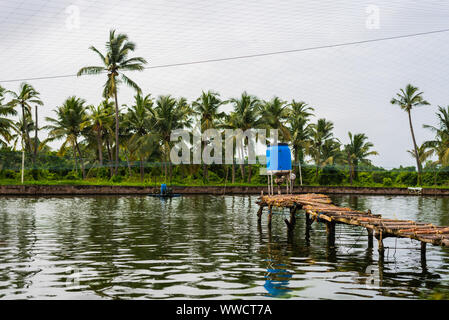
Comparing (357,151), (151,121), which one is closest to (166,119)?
(151,121)

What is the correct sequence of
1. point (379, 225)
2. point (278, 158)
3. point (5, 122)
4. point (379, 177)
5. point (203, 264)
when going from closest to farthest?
point (203, 264) → point (379, 225) → point (278, 158) → point (5, 122) → point (379, 177)

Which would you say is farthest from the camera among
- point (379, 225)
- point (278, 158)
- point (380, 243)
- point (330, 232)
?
point (278, 158)

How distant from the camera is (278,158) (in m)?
23.6

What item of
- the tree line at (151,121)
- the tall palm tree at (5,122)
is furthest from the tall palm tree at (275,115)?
the tall palm tree at (5,122)

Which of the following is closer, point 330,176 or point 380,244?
point 380,244

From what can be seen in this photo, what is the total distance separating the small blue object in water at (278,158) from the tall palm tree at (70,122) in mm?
33595

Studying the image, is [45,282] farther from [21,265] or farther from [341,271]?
[341,271]

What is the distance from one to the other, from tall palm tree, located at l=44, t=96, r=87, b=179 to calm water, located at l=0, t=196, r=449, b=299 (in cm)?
3215

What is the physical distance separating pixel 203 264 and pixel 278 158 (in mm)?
11436

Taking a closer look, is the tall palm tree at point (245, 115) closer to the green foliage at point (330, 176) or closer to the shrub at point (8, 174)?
the green foliage at point (330, 176)

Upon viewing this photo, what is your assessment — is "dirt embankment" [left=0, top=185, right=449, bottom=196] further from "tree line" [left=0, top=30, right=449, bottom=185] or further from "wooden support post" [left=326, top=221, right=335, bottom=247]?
"wooden support post" [left=326, top=221, right=335, bottom=247]

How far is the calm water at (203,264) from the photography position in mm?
9964

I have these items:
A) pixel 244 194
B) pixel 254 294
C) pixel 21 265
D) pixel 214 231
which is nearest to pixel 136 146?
pixel 244 194

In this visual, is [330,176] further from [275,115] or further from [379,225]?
[379,225]
